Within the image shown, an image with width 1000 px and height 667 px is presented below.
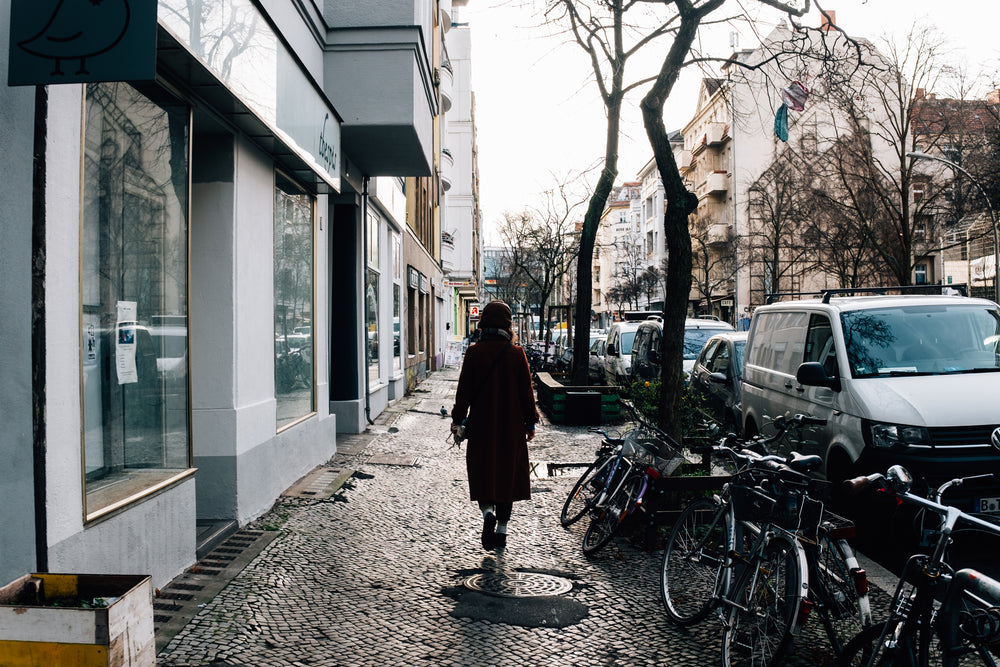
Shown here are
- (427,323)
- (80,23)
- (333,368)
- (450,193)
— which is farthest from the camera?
(450,193)

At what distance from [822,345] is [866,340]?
0.47m

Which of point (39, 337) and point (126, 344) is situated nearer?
point (39, 337)

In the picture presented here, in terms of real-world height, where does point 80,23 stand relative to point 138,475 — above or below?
above

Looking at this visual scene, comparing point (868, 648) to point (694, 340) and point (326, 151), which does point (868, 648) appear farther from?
point (694, 340)

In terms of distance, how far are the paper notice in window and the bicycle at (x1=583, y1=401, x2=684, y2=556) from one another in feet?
11.4

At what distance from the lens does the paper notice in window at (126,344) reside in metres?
5.06

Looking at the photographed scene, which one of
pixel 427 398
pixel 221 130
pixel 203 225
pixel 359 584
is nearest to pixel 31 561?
pixel 359 584

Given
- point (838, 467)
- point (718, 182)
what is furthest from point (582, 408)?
point (718, 182)

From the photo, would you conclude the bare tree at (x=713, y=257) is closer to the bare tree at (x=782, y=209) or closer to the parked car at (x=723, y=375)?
the bare tree at (x=782, y=209)

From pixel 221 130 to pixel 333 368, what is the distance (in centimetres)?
590

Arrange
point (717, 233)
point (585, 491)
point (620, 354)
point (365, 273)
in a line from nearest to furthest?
point (585, 491) < point (365, 273) < point (620, 354) < point (717, 233)

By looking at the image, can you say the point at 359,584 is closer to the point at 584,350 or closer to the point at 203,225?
the point at 203,225

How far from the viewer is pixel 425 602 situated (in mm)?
5172

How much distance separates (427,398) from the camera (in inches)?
773
